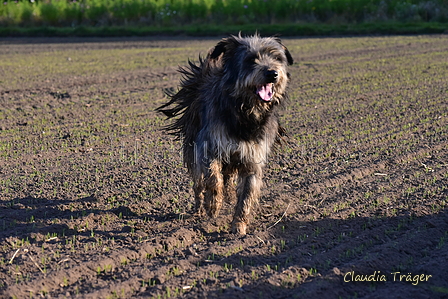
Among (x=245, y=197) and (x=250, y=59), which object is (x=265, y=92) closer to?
(x=250, y=59)

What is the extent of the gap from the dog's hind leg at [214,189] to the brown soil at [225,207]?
0.21 m

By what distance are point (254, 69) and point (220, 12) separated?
890 inches

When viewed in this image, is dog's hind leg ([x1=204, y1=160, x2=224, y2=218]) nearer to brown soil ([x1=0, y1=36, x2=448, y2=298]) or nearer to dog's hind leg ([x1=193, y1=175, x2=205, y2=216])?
brown soil ([x1=0, y1=36, x2=448, y2=298])

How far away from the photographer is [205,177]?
5.98 m

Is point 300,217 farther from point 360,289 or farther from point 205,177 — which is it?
point 360,289

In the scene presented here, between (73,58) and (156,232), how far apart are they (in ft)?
44.6

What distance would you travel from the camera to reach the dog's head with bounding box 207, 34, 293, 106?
545cm

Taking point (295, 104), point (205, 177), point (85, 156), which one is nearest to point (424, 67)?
point (295, 104)

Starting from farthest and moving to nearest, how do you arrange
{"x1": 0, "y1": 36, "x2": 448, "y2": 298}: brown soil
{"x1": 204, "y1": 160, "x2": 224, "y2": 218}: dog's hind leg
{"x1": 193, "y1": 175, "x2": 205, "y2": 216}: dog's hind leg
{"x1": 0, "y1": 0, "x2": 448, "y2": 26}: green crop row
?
{"x1": 0, "y1": 0, "x2": 448, "y2": 26}: green crop row → {"x1": 193, "y1": 175, "x2": 205, "y2": 216}: dog's hind leg → {"x1": 204, "y1": 160, "x2": 224, "y2": 218}: dog's hind leg → {"x1": 0, "y1": 36, "x2": 448, "y2": 298}: brown soil

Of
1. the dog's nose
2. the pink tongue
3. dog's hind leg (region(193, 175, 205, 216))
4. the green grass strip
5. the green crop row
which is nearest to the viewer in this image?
the dog's nose

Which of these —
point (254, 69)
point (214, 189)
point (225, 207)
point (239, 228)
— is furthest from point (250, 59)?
point (225, 207)

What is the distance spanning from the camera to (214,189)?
233 inches

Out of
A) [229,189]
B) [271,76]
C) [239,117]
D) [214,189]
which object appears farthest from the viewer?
[229,189]

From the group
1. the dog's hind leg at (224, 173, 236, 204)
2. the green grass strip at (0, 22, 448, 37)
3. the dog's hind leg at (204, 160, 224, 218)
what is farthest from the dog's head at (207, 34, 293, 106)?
the green grass strip at (0, 22, 448, 37)
